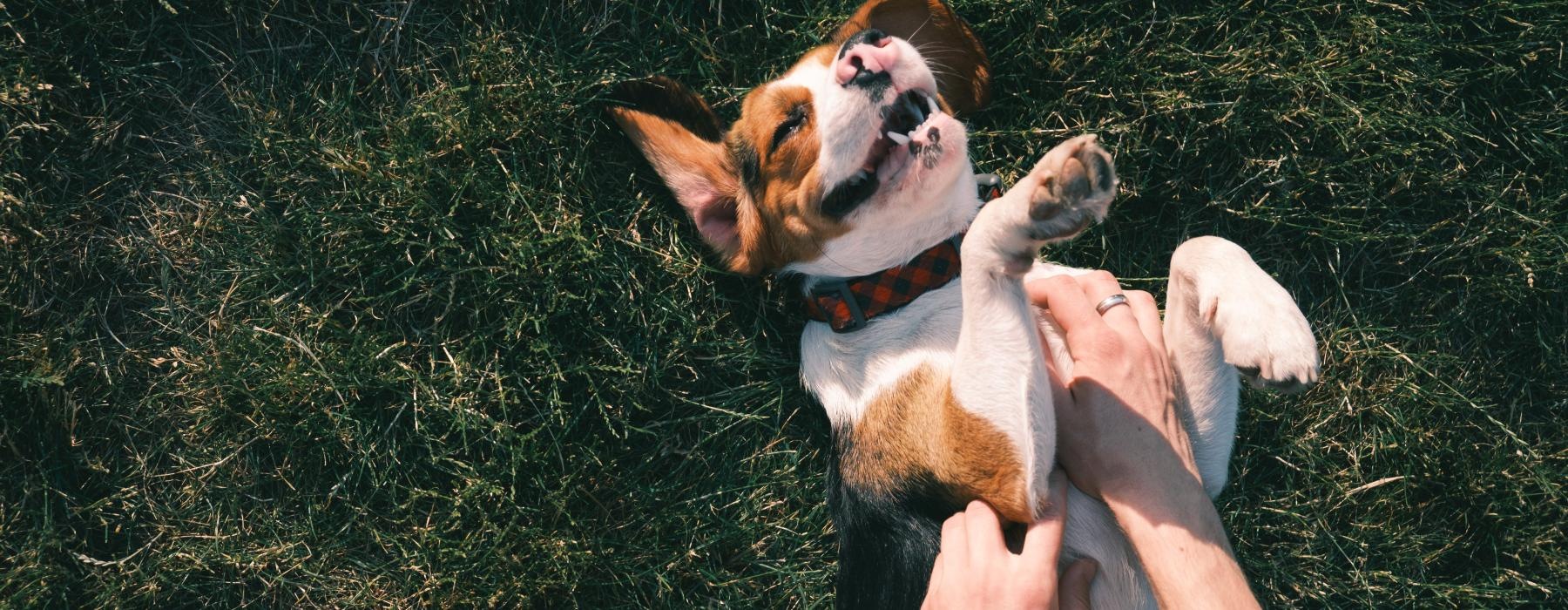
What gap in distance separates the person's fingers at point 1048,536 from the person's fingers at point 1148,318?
0.72 metres

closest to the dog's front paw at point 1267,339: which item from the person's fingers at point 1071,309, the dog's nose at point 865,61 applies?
the person's fingers at point 1071,309

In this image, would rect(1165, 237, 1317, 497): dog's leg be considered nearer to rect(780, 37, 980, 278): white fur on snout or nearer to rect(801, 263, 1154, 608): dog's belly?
rect(801, 263, 1154, 608): dog's belly

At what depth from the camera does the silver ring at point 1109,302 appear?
3641mm

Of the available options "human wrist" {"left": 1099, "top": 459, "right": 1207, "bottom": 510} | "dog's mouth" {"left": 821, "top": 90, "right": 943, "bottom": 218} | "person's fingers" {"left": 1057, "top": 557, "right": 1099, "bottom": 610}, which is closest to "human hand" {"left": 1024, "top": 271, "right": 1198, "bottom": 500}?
"human wrist" {"left": 1099, "top": 459, "right": 1207, "bottom": 510}

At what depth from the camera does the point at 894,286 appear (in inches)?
142

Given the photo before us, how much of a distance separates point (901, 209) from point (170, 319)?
359 centimetres

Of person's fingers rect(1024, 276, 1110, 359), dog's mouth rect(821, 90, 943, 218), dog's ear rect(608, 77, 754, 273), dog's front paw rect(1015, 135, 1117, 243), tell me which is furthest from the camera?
dog's ear rect(608, 77, 754, 273)

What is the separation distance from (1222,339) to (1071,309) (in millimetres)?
544

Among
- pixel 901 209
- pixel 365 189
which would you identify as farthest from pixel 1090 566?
pixel 365 189

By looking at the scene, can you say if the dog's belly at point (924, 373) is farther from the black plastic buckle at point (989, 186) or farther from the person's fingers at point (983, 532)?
the black plastic buckle at point (989, 186)

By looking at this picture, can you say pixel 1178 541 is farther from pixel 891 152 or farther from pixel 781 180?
pixel 781 180

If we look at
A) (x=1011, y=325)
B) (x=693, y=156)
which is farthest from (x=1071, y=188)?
Answer: (x=693, y=156)

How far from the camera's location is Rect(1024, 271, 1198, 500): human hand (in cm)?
333

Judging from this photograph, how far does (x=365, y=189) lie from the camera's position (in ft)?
14.8
